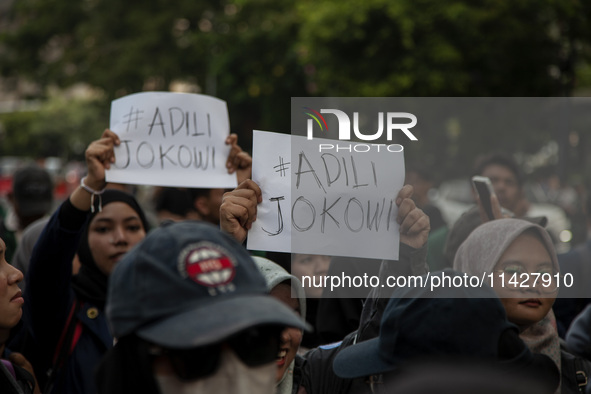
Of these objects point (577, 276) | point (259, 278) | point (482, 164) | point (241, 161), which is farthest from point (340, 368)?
point (482, 164)

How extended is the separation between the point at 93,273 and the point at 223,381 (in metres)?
2.28

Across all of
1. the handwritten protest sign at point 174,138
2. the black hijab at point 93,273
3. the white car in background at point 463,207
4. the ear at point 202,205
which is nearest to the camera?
the black hijab at point 93,273

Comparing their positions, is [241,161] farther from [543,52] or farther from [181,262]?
[543,52]

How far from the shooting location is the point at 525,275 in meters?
2.85

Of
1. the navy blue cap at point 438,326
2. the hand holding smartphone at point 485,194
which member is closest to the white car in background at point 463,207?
the hand holding smartphone at point 485,194

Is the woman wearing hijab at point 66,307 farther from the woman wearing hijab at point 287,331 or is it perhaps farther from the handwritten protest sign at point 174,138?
the woman wearing hijab at point 287,331

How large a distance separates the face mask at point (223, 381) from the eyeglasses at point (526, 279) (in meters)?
1.50

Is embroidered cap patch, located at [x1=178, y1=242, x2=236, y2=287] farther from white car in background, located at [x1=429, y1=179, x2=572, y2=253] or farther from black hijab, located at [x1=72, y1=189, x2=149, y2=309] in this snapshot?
white car in background, located at [x1=429, y1=179, x2=572, y2=253]

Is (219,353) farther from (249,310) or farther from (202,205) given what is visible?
(202,205)

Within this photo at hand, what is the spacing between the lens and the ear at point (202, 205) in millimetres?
5164

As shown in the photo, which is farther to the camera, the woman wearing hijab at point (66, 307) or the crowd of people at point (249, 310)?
the woman wearing hijab at point (66, 307)

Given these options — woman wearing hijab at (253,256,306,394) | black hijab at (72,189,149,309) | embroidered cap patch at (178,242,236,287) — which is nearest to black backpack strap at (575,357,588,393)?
woman wearing hijab at (253,256,306,394)

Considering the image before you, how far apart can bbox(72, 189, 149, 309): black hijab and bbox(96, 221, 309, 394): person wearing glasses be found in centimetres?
173

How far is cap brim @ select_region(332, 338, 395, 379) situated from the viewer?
6.57ft
